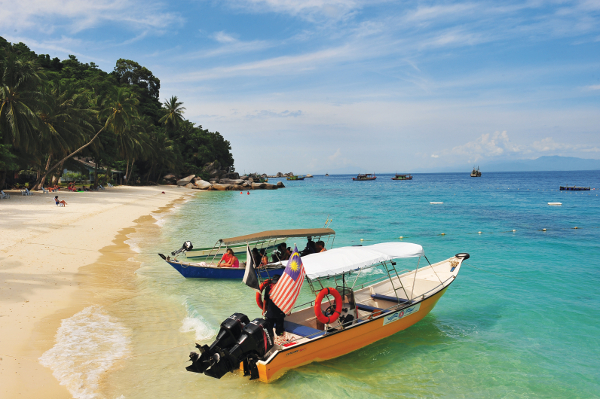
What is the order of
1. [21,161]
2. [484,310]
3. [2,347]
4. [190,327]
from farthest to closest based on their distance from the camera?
[21,161] → [484,310] → [190,327] → [2,347]

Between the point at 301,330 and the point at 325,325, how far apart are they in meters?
0.54

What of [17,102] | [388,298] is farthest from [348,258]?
[17,102]

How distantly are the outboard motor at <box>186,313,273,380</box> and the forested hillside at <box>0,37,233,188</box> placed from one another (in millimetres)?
30254

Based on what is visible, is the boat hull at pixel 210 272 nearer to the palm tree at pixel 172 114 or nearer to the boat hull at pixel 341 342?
the boat hull at pixel 341 342

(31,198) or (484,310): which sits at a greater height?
(31,198)

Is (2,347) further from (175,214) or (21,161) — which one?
(21,161)

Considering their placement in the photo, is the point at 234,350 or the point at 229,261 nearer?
the point at 234,350

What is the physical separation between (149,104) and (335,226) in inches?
2662

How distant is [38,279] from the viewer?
37.6 feet

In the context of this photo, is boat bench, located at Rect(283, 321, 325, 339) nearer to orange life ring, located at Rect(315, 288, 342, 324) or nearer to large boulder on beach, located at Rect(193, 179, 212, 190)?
orange life ring, located at Rect(315, 288, 342, 324)

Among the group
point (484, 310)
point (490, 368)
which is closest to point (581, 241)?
point (484, 310)

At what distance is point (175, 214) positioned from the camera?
3438cm

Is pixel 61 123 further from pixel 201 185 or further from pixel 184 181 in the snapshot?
pixel 184 181

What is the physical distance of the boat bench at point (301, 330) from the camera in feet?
25.5
